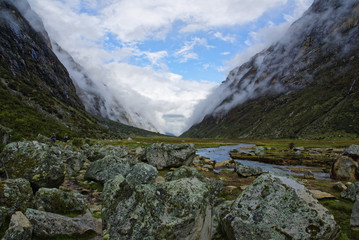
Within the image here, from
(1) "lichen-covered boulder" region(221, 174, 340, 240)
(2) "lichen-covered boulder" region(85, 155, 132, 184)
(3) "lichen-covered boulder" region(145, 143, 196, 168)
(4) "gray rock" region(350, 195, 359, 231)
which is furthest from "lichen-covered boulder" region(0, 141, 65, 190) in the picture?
(3) "lichen-covered boulder" region(145, 143, 196, 168)

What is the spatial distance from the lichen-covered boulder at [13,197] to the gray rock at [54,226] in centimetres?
84

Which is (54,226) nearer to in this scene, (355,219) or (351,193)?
(355,219)

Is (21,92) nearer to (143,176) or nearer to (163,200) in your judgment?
(143,176)

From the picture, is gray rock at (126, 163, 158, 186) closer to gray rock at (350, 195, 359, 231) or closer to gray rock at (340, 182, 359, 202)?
gray rock at (350, 195, 359, 231)

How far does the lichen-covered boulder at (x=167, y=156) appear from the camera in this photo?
28631 millimetres

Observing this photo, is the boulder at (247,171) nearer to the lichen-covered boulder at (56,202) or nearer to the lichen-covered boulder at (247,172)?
the lichen-covered boulder at (247,172)

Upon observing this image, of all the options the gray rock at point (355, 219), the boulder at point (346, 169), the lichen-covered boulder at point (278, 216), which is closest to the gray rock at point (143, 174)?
the lichen-covered boulder at point (278, 216)

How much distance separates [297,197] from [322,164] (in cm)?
3793

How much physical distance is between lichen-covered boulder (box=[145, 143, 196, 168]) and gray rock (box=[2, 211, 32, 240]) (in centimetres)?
2140

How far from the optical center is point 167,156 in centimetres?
2906

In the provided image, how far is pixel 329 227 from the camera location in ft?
25.0

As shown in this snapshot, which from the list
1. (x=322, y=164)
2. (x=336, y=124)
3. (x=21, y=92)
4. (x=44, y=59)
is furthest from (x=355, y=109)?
(x=44, y=59)

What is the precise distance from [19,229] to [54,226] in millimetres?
1154

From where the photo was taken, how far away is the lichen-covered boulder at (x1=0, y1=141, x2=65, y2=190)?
11195 mm
